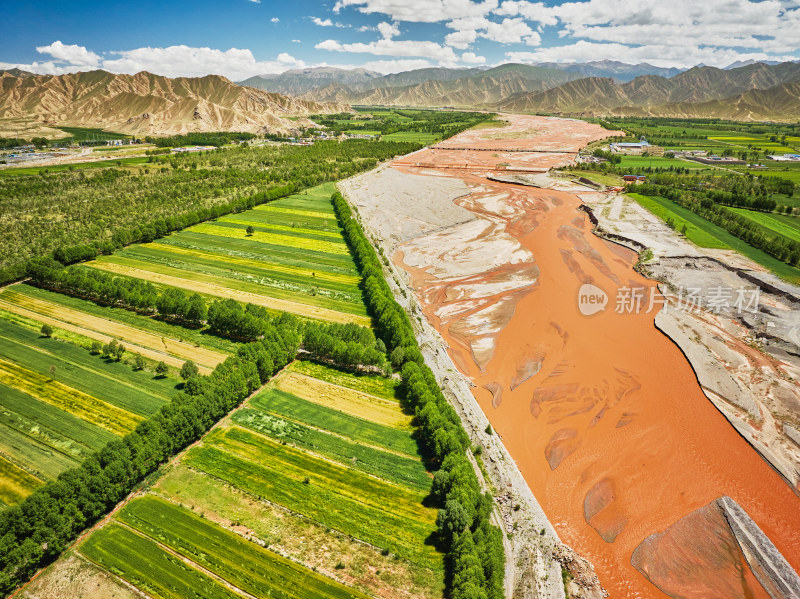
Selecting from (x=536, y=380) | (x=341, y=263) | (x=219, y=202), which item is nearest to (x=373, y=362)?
(x=536, y=380)

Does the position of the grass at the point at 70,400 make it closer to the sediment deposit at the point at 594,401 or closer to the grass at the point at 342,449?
the grass at the point at 342,449

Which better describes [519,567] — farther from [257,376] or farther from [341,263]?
[341,263]

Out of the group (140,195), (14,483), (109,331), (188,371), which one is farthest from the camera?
(140,195)

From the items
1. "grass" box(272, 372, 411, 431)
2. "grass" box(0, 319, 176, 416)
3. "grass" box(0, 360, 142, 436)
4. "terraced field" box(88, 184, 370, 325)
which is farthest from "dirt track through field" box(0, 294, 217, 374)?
"terraced field" box(88, 184, 370, 325)

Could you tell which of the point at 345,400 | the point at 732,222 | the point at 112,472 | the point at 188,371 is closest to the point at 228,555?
the point at 112,472

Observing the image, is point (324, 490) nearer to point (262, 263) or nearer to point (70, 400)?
point (70, 400)

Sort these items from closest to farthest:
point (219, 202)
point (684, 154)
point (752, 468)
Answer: point (752, 468) < point (219, 202) < point (684, 154)
